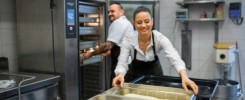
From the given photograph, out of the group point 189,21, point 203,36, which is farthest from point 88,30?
point 203,36

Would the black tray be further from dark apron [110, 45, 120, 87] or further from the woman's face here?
dark apron [110, 45, 120, 87]

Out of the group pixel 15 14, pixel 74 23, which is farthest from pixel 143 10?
pixel 15 14

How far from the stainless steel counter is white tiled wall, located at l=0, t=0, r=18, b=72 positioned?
342mm

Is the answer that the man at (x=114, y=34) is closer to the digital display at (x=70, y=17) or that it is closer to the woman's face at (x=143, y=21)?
the digital display at (x=70, y=17)

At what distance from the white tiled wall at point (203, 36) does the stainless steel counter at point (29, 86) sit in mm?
2467

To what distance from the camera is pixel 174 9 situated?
3898mm

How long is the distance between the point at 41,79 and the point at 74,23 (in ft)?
1.85

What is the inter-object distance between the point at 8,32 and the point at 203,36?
275 centimetres

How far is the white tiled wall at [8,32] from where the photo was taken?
2.25 m

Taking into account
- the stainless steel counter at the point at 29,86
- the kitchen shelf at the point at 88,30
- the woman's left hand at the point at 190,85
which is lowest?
the stainless steel counter at the point at 29,86

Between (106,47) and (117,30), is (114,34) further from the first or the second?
(106,47)

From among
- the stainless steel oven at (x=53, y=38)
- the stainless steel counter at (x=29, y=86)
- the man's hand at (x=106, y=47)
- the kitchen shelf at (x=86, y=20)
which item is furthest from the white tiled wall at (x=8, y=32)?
the man's hand at (x=106, y=47)

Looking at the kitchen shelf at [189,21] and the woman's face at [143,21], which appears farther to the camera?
the kitchen shelf at [189,21]

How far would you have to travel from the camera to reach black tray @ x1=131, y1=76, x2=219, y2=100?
4.30ft
